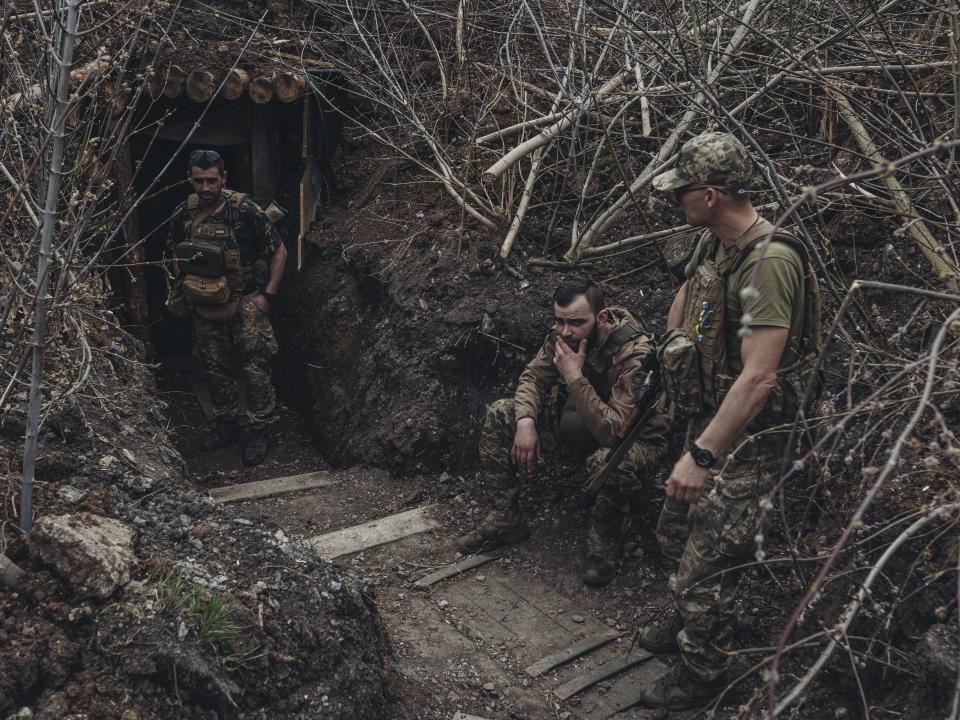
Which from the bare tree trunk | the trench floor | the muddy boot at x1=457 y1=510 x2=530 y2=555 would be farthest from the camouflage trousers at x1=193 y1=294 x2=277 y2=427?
the bare tree trunk

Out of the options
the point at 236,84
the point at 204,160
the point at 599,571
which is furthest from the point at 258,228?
the point at 599,571

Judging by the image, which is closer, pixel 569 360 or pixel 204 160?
pixel 569 360

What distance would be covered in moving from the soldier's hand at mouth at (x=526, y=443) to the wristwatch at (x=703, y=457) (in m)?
1.40

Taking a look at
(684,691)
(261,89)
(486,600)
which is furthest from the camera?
(261,89)

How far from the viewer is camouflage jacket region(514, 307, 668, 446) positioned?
4.27m

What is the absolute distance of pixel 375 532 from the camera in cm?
500

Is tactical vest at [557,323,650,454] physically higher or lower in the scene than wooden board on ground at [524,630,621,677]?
higher

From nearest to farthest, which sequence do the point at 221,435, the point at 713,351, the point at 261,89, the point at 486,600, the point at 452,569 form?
the point at 713,351
the point at 486,600
the point at 452,569
the point at 261,89
the point at 221,435

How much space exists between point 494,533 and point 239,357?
2.79 metres

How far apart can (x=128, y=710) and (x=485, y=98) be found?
481 centimetres

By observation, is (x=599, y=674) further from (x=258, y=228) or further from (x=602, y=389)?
(x=258, y=228)

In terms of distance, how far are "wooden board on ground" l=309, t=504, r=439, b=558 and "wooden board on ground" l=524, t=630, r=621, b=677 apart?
1296 mm

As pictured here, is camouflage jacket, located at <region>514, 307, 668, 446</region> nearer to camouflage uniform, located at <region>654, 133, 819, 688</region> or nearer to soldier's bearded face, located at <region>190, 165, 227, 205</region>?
camouflage uniform, located at <region>654, 133, 819, 688</region>

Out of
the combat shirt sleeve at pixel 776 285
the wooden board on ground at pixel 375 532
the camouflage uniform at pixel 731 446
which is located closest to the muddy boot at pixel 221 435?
the wooden board on ground at pixel 375 532
